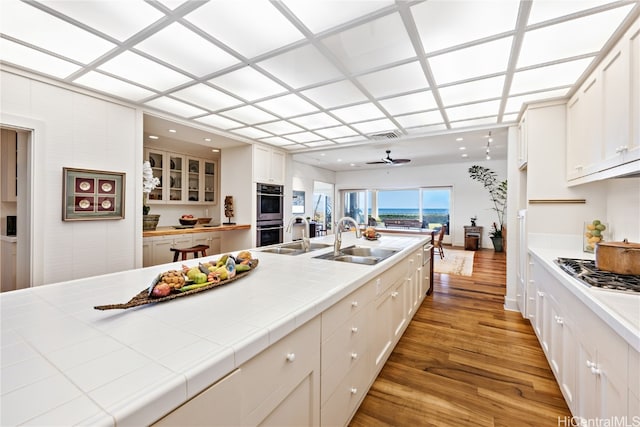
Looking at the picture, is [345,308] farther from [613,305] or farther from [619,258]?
[619,258]

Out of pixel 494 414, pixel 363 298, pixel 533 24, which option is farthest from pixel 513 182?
pixel 363 298

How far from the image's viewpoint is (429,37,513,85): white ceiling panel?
199 cm

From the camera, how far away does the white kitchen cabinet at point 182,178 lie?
504 cm

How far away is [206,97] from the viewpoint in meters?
3.00

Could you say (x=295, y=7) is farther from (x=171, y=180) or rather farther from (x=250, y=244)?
(x=171, y=180)

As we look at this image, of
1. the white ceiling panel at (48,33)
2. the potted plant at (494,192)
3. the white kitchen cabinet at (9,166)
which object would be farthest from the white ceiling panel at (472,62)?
the potted plant at (494,192)

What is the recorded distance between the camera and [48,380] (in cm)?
60

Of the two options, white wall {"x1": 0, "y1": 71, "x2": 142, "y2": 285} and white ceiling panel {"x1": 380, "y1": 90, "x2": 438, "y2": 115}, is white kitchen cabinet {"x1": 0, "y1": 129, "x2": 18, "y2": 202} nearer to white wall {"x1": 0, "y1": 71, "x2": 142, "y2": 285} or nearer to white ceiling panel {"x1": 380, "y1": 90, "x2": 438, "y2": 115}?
white wall {"x1": 0, "y1": 71, "x2": 142, "y2": 285}

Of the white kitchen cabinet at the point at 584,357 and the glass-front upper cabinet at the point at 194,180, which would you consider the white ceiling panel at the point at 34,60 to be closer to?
the glass-front upper cabinet at the point at 194,180

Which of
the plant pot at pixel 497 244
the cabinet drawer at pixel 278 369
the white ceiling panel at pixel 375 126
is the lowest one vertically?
the plant pot at pixel 497 244

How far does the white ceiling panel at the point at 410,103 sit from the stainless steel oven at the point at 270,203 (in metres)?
2.84

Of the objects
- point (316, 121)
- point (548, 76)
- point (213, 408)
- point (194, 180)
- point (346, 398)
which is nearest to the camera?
point (213, 408)

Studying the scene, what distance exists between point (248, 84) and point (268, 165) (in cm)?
266

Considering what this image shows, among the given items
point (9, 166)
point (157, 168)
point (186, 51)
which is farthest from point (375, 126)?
point (9, 166)
